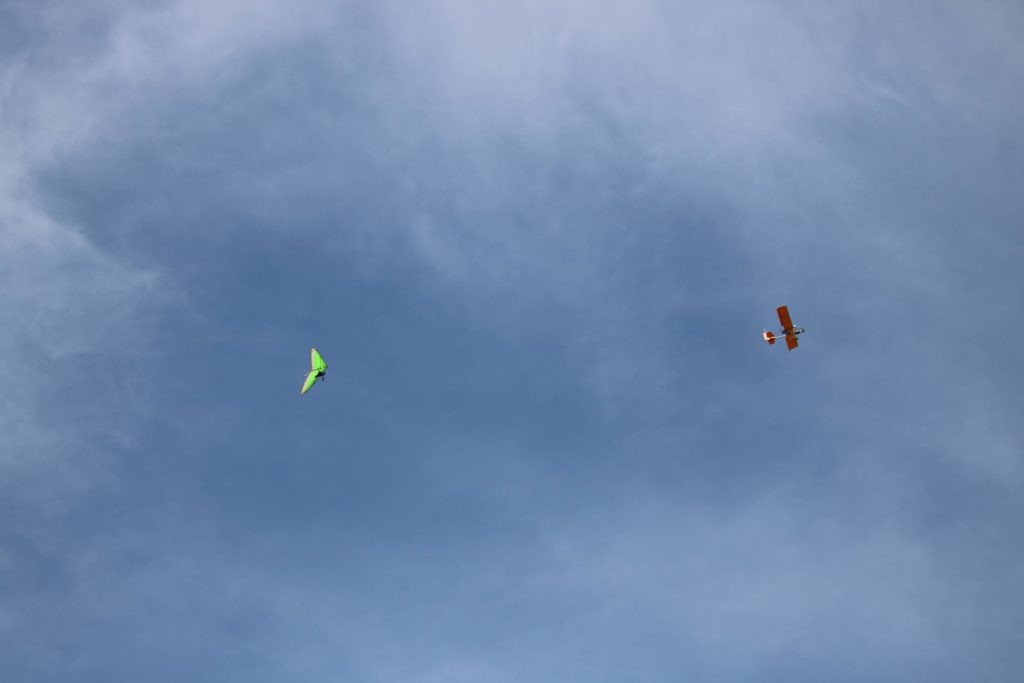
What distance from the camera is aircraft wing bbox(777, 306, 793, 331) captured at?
162875 millimetres

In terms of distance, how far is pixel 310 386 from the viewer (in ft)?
574

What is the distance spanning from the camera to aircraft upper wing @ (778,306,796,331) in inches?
6412

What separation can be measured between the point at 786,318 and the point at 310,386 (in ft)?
233

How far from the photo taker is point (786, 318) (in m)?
164

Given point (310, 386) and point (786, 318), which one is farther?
point (310, 386)

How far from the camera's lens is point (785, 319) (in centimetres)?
16350

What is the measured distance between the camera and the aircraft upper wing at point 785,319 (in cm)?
16288

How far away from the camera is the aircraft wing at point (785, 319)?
534 feet

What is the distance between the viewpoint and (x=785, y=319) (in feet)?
536
